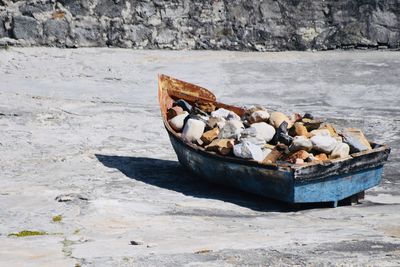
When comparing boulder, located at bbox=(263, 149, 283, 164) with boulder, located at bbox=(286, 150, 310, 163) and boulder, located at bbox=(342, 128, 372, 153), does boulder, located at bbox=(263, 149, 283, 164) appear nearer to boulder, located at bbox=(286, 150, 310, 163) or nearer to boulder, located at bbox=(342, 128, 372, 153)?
boulder, located at bbox=(286, 150, 310, 163)

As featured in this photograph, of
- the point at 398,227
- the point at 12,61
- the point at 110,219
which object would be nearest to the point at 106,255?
the point at 110,219

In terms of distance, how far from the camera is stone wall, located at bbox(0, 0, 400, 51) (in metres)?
12.9

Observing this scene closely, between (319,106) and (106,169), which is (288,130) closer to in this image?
(106,169)

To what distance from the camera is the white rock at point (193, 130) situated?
868cm

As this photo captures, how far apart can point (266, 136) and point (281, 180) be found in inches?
27.0

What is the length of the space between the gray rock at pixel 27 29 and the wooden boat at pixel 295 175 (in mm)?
4689

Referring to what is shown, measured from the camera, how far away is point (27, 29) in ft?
42.2

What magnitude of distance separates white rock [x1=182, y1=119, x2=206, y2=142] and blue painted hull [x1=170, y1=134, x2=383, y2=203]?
0.29 feet

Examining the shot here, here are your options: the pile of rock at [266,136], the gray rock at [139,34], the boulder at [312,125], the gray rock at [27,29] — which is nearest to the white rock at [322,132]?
the pile of rock at [266,136]

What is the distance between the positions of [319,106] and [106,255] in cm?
573

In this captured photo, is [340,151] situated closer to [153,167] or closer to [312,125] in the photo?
[312,125]

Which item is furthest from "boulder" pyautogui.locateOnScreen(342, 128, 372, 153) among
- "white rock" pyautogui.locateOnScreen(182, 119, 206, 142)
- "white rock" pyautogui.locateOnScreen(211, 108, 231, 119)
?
"white rock" pyautogui.locateOnScreen(182, 119, 206, 142)

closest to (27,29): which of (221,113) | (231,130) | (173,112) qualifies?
(173,112)

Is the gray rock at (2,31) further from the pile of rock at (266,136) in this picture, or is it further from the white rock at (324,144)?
the white rock at (324,144)
